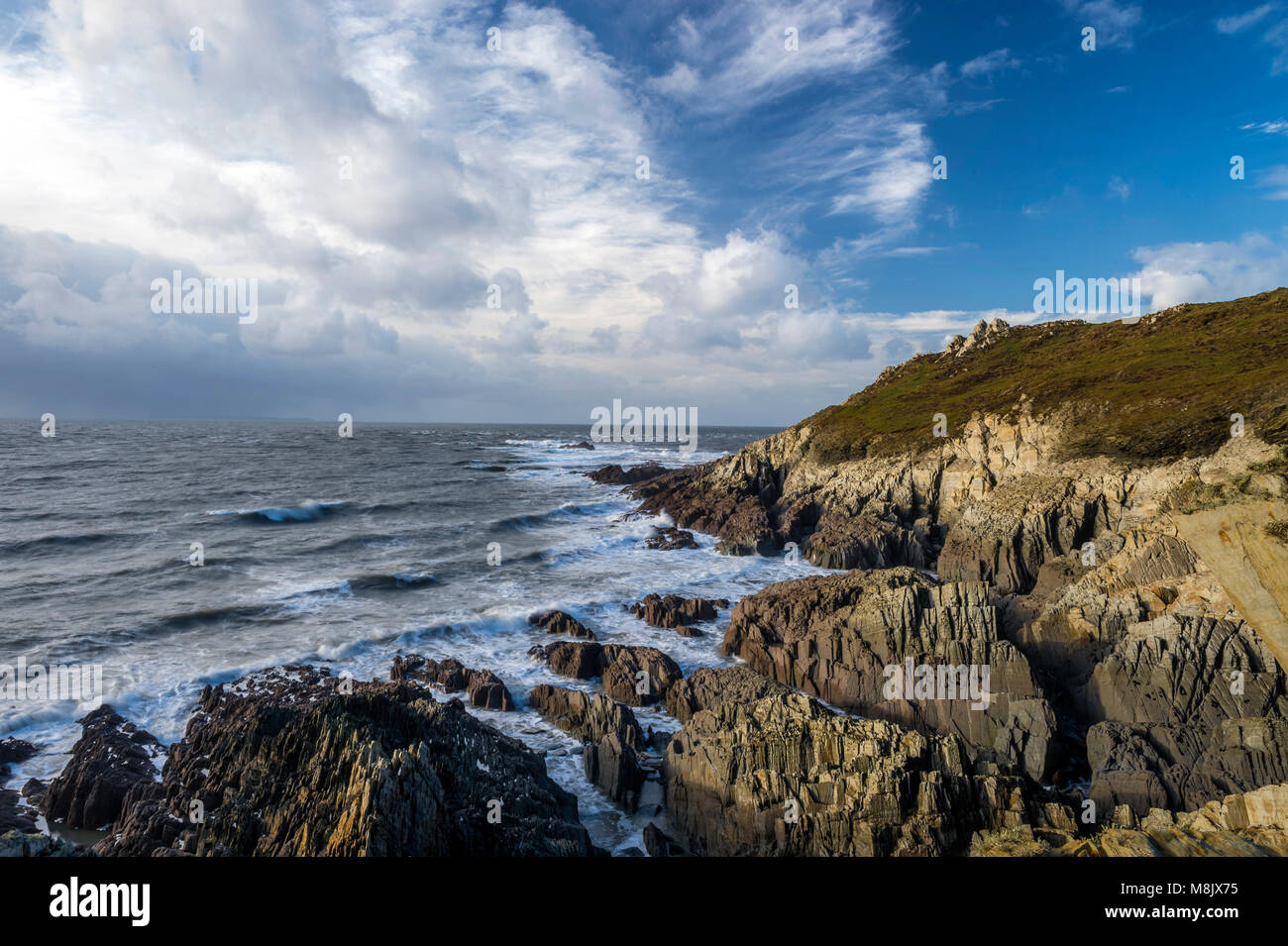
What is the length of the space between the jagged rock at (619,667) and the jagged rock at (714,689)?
807 millimetres

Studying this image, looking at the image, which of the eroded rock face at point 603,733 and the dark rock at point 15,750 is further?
the dark rock at point 15,750

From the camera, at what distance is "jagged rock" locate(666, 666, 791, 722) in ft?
65.7

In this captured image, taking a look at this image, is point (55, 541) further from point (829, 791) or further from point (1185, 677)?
point (1185, 677)

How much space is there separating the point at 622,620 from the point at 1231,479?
82.8 feet

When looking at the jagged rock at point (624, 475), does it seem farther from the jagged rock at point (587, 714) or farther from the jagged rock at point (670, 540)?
the jagged rock at point (587, 714)

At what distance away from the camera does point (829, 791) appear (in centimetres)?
1294

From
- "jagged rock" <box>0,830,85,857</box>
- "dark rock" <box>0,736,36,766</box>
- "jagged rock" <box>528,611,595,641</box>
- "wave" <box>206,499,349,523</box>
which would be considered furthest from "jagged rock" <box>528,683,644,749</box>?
"wave" <box>206,499,349,523</box>

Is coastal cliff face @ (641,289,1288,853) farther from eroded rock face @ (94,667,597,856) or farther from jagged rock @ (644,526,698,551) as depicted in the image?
eroded rock face @ (94,667,597,856)

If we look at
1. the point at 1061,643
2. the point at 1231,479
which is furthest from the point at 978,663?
the point at 1231,479

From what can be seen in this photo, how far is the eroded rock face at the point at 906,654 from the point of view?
17891 millimetres

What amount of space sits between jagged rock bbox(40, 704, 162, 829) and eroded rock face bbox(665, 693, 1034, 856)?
1488 cm

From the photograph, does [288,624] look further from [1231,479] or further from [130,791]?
[1231,479]

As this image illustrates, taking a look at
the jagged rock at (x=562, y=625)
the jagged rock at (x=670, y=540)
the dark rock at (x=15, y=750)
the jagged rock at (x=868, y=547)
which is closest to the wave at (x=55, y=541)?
the dark rock at (x=15, y=750)
